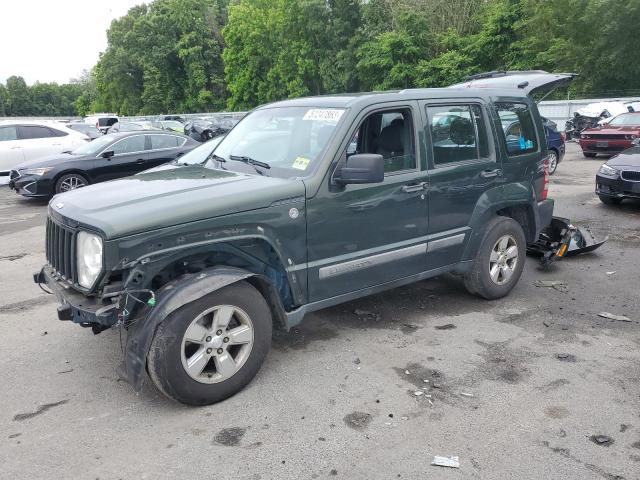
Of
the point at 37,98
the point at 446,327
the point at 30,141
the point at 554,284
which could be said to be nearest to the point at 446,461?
the point at 446,327

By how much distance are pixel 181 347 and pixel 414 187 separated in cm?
226

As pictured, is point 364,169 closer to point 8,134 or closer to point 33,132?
point 33,132

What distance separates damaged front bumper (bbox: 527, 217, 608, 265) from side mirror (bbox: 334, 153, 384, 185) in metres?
A: 3.47

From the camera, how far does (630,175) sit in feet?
29.9

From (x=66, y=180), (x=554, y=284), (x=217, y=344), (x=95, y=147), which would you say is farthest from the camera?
(x=95, y=147)

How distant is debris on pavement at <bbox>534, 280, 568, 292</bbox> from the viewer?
576 centimetres

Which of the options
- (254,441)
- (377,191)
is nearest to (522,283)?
(377,191)

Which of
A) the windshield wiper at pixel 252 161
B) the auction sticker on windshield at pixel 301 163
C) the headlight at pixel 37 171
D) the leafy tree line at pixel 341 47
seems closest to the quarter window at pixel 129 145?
the headlight at pixel 37 171

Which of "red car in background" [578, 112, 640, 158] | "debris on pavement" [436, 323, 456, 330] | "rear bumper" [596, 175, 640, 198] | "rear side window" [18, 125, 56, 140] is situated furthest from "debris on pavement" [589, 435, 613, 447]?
"rear side window" [18, 125, 56, 140]

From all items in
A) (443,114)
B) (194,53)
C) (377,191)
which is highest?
(194,53)

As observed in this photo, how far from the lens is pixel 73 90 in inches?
4422

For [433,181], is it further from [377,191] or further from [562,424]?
[562,424]

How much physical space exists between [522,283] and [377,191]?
2.66 m

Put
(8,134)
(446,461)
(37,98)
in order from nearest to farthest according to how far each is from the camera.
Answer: (446,461) < (8,134) < (37,98)
